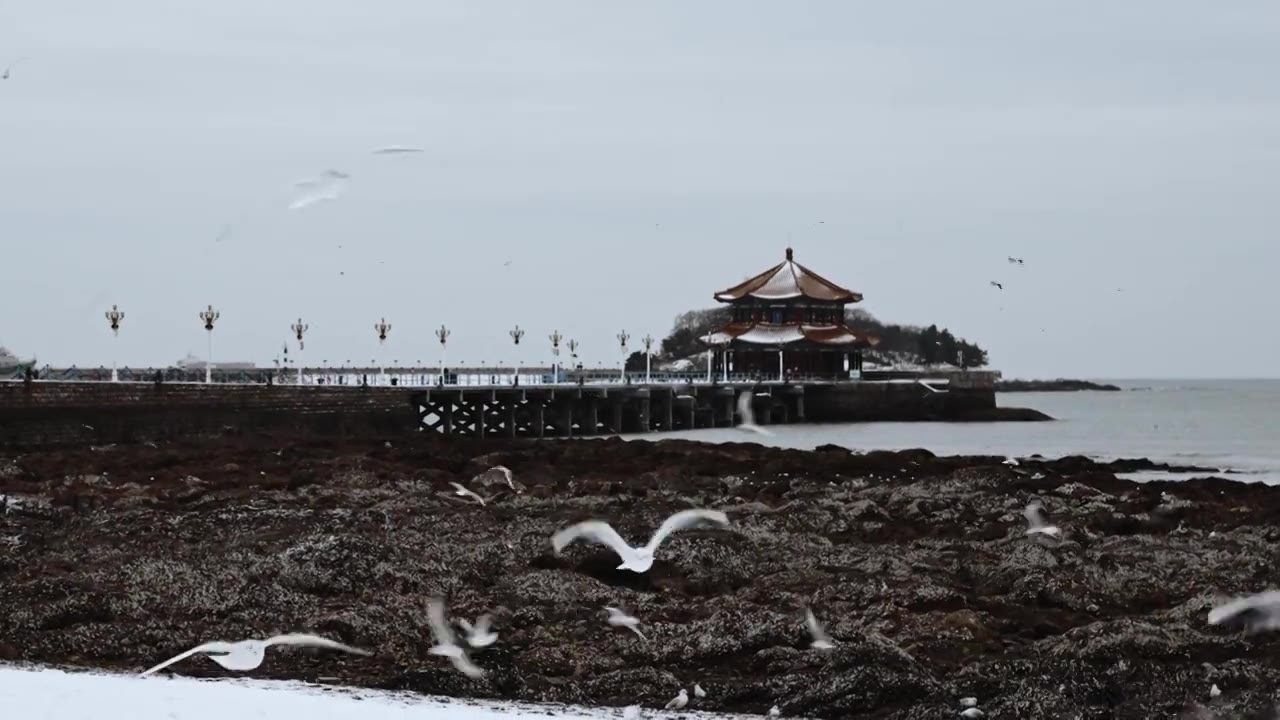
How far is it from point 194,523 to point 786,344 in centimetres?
8220

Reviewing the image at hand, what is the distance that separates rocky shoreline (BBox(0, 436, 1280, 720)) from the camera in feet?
47.0

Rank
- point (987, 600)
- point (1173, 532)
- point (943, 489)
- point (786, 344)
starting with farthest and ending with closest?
point (786, 344), point (943, 489), point (1173, 532), point (987, 600)

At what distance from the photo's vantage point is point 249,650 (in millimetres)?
15148

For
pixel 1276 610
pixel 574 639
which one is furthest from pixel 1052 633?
pixel 574 639

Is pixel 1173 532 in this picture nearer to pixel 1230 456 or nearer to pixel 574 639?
pixel 574 639

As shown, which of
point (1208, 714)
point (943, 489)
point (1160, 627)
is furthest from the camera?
point (943, 489)

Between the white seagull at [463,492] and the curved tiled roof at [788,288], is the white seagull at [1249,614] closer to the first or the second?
the white seagull at [463,492]

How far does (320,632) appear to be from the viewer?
16078 millimetres

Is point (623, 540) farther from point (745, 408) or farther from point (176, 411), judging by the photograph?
point (745, 408)

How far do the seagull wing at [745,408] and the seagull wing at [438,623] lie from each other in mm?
69321

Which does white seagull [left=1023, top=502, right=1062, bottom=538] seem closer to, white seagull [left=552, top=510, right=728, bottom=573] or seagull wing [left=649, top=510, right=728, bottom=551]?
seagull wing [left=649, top=510, right=728, bottom=551]

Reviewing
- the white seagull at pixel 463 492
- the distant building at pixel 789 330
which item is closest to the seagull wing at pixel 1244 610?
the white seagull at pixel 463 492

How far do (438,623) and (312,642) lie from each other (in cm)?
135

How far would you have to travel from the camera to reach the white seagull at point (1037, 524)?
884 inches
